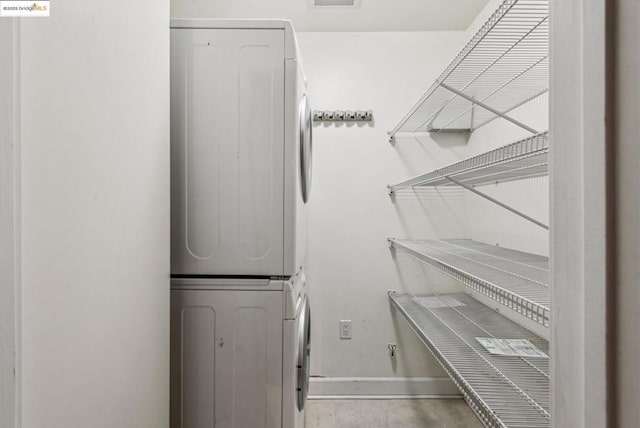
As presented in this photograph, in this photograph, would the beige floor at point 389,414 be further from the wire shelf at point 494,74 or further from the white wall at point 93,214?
the wire shelf at point 494,74

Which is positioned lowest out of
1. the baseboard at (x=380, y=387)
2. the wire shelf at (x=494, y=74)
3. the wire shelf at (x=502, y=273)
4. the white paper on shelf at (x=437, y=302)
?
the baseboard at (x=380, y=387)

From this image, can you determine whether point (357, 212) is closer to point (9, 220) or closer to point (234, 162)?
point (234, 162)

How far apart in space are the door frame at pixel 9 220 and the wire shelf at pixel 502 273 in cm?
88

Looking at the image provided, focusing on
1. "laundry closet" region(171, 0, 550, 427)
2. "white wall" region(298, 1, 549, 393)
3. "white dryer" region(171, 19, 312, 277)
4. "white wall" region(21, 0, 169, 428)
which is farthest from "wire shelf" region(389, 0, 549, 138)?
"white wall" region(21, 0, 169, 428)

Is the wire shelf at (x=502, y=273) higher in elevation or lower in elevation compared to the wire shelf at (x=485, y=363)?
higher

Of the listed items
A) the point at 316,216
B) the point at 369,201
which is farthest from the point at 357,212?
the point at 316,216

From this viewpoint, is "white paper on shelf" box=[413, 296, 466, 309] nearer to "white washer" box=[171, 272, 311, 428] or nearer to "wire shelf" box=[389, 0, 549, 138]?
"wire shelf" box=[389, 0, 549, 138]

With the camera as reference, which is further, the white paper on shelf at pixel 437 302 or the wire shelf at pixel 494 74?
the white paper on shelf at pixel 437 302

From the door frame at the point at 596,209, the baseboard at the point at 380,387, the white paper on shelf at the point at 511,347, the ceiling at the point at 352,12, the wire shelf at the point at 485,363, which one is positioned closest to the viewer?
the door frame at the point at 596,209

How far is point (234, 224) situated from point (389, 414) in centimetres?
163

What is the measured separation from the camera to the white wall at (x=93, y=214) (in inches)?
18.5

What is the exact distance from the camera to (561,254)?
0.42 metres

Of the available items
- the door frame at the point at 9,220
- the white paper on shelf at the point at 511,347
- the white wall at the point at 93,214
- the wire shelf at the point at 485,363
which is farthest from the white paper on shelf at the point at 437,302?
the door frame at the point at 9,220

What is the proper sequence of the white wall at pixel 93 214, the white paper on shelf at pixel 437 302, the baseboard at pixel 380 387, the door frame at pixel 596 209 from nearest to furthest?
the door frame at pixel 596 209 → the white wall at pixel 93 214 → the white paper on shelf at pixel 437 302 → the baseboard at pixel 380 387
